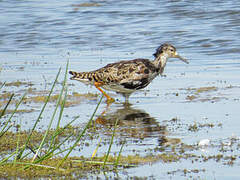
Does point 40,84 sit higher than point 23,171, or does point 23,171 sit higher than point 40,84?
point 23,171

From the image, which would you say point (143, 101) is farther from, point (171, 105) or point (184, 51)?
point (184, 51)

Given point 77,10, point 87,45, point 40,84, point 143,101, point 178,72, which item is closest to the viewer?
point 143,101

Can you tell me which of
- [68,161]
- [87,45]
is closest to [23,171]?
[68,161]

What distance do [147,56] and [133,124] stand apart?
794cm

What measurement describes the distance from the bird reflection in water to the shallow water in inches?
0.7

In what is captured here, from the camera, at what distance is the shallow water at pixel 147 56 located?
9.02 m

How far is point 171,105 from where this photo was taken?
11602 mm

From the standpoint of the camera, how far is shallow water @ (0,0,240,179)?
9023 mm

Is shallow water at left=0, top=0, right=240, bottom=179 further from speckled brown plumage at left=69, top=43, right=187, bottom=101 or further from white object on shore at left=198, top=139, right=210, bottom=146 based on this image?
speckled brown plumage at left=69, top=43, right=187, bottom=101

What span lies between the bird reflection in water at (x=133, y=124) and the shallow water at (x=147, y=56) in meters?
0.02

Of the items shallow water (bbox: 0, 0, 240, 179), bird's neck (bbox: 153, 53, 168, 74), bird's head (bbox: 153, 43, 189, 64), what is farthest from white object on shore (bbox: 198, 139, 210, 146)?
bird's head (bbox: 153, 43, 189, 64)

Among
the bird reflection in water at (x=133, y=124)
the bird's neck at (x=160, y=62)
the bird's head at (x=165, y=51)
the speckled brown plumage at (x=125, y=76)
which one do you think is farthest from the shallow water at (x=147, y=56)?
the bird's head at (x=165, y=51)

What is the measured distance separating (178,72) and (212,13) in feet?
33.1

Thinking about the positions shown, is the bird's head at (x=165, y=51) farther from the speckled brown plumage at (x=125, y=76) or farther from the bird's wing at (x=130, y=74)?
the bird's wing at (x=130, y=74)
